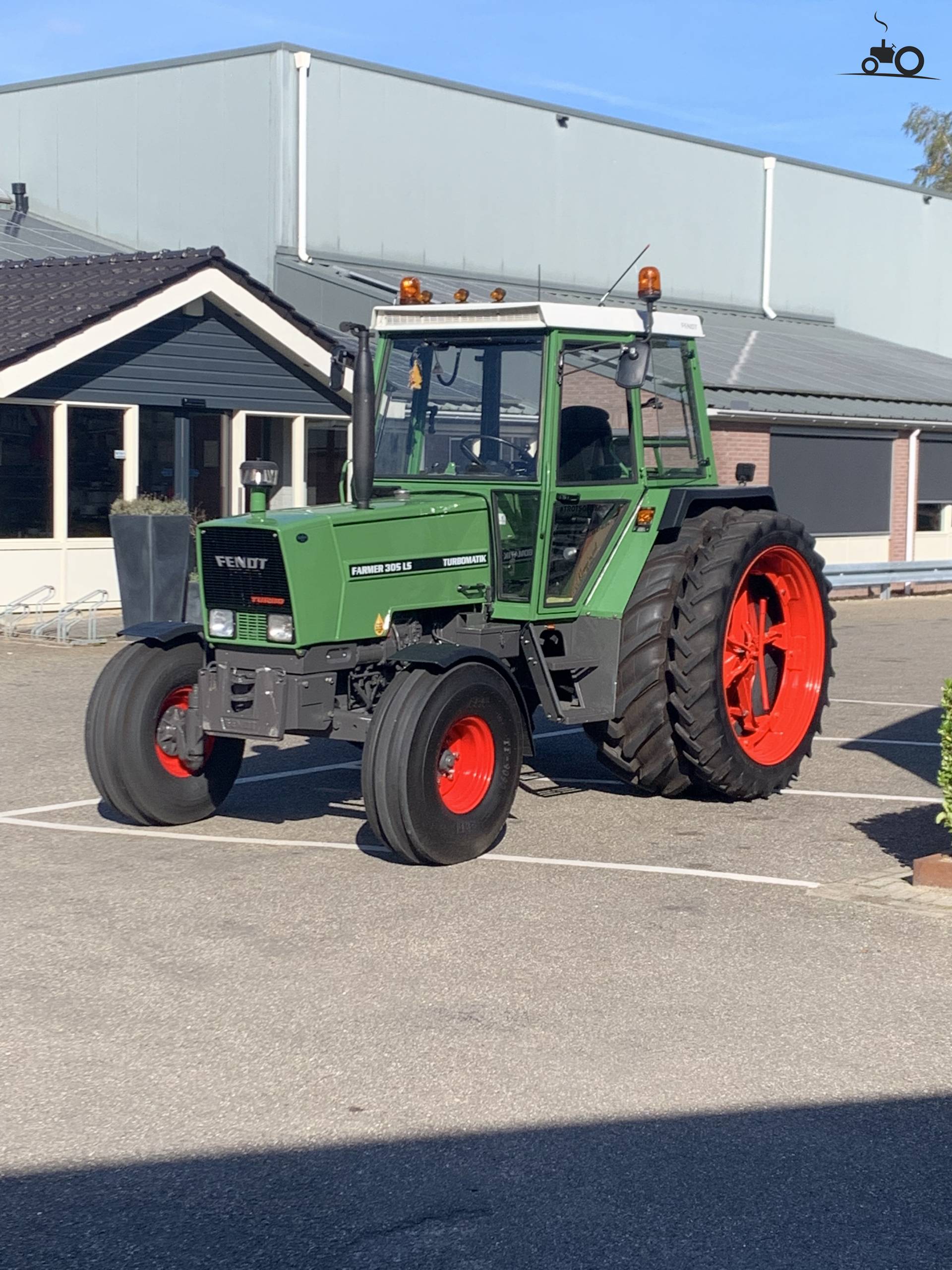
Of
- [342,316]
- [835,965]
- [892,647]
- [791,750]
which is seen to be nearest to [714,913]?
[835,965]

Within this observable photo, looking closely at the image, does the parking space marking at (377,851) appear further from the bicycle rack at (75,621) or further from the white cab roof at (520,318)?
the bicycle rack at (75,621)

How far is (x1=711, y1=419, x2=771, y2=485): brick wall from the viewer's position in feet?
75.5

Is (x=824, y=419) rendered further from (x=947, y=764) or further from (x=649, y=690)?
(x=947, y=764)

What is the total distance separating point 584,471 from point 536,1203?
5.07 meters

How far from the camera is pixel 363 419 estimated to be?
7.68 meters

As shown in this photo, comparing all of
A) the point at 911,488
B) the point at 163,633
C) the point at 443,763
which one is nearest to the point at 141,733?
the point at 163,633

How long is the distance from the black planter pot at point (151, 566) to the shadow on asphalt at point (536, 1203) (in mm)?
11572

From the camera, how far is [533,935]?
634 cm

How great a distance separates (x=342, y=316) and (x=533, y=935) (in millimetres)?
18727

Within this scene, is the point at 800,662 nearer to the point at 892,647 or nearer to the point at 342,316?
the point at 892,647

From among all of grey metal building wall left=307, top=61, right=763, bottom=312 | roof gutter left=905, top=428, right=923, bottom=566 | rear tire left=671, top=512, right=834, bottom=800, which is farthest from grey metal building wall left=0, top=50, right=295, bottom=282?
rear tire left=671, top=512, right=834, bottom=800

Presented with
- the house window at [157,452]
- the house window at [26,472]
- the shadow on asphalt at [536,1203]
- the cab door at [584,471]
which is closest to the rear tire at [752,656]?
the cab door at [584,471]

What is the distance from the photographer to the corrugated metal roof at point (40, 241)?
80.5 ft

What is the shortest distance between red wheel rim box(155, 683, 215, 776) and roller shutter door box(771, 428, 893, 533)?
55.1ft
